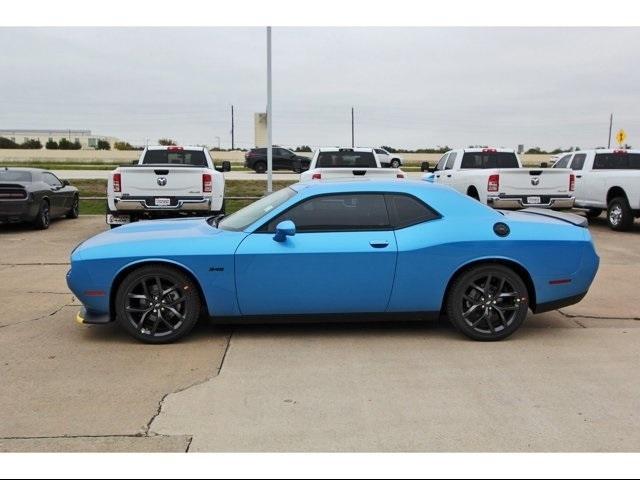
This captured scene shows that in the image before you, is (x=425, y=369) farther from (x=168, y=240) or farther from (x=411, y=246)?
(x=168, y=240)

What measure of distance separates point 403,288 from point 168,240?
207 cm

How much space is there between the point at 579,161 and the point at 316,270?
12.1m

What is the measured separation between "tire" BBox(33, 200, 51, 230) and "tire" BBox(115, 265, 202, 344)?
30.4 feet

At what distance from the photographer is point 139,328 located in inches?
211

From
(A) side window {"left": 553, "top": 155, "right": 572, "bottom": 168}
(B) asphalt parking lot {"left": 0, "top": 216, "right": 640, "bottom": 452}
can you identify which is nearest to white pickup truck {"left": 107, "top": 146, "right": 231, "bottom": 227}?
(B) asphalt parking lot {"left": 0, "top": 216, "right": 640, "bottom": 452}

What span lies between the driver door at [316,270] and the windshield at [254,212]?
24 cm

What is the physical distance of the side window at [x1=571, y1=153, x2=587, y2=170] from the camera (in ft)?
49.7

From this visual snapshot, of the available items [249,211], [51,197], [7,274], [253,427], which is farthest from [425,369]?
[51,197]

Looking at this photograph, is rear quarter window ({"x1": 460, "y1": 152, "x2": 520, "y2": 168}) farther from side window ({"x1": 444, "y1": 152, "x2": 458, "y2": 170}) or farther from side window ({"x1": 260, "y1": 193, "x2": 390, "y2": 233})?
side window ({"x1": 260, "y1": 193, "x2": 390, "y2": 233})

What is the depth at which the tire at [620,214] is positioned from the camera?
43.4 feet

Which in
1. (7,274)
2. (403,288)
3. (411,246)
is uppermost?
(411,246)

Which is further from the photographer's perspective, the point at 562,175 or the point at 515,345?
the point at 562,175

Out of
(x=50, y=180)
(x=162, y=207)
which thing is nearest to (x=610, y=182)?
(x=162, y=207)

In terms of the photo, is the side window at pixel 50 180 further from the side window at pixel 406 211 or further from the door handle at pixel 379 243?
the door handle at pixel 379 243
